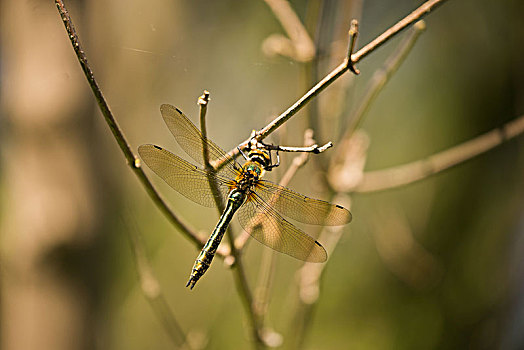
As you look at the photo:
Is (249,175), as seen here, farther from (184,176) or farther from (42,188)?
(42,188)

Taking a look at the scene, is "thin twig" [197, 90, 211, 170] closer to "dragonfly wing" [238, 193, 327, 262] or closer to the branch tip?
the branch tip

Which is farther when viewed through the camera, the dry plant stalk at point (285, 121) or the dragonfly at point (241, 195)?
the dragonfly at point (241, 195)

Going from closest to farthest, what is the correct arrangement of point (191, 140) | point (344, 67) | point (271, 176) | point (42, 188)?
point (344, 67)
point (191, 140)
point (271, 176)
point (42, 188)

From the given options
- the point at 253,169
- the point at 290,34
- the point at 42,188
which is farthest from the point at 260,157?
the point at 42,188

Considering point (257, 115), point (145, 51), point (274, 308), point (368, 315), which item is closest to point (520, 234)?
point (368, 315)

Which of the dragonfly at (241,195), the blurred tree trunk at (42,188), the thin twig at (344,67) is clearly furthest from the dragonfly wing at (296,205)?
the blurred tree trunk at (42,188)

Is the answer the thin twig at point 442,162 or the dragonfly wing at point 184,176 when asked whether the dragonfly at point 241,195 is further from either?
the thin twig at point 442,162


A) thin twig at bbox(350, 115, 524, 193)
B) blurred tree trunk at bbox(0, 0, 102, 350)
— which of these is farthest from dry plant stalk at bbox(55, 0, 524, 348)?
blurred tree trunk at bbox(0, 0, 102, 350)

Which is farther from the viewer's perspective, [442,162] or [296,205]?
[442,162]
